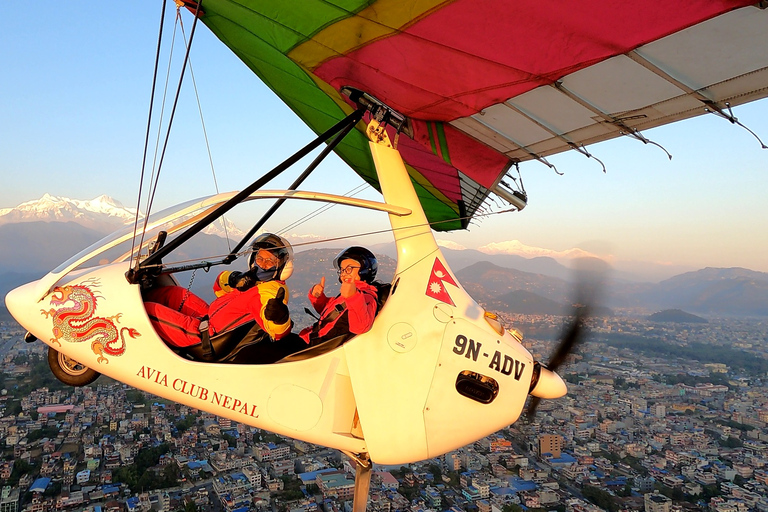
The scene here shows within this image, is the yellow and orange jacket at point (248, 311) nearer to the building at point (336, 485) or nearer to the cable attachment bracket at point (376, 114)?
the cable attachment bracket at point (376, 114)

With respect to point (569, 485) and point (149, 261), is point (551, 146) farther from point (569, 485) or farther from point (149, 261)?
point (569, 485)

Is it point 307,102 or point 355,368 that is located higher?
point 307,102

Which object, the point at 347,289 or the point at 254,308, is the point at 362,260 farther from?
the point at 254,308

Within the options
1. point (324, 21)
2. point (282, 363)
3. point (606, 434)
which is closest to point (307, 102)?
point (324, 21)

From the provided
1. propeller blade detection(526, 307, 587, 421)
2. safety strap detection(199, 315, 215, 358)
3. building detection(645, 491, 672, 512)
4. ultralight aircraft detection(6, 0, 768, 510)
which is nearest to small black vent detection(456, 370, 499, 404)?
ultralight aircraft detection(6, 0, 768, 510)

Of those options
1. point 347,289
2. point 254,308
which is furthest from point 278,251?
point 347,289

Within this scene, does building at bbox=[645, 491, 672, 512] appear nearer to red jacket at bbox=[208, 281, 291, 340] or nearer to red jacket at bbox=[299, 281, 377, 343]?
red jacket at bbox=[299, 281, 377, 343]

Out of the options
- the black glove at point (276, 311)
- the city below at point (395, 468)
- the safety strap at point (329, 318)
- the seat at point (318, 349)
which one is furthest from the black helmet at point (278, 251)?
the city below at point (395, 468)
